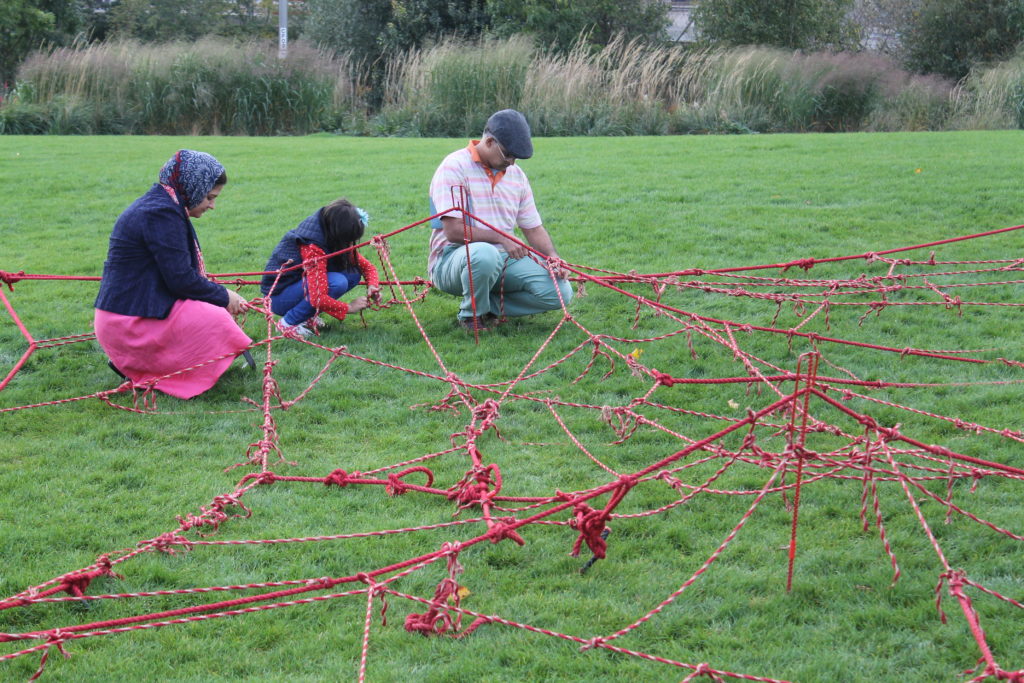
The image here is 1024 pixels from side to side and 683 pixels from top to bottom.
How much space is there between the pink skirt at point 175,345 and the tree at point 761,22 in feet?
51.9

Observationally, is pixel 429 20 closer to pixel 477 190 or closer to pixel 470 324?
pixel 477 190

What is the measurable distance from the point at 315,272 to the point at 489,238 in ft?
3.13

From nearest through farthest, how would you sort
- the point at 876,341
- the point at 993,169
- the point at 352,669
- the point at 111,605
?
the point at 352,669, the point at 111,605, the point at 876,341, the point at 993,169

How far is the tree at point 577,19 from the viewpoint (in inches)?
733

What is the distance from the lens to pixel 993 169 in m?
8.95

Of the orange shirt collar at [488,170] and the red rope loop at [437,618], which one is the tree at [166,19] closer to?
the orange shirt collar at [488,170]

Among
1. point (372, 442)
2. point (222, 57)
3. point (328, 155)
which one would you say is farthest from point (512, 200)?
point (222, 57)

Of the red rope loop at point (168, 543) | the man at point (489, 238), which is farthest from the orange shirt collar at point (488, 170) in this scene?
the red rope loop at point (168, 543)

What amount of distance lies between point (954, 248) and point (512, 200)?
330 centimetres

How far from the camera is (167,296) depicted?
14.9ft

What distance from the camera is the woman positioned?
175 inches

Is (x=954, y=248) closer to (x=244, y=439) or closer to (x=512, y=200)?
(x=512, y=200)

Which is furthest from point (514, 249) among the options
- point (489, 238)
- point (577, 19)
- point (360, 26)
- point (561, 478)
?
point (360, 26)

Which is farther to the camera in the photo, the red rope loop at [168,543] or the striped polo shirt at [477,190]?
the striped polo shirt at [477,190]
